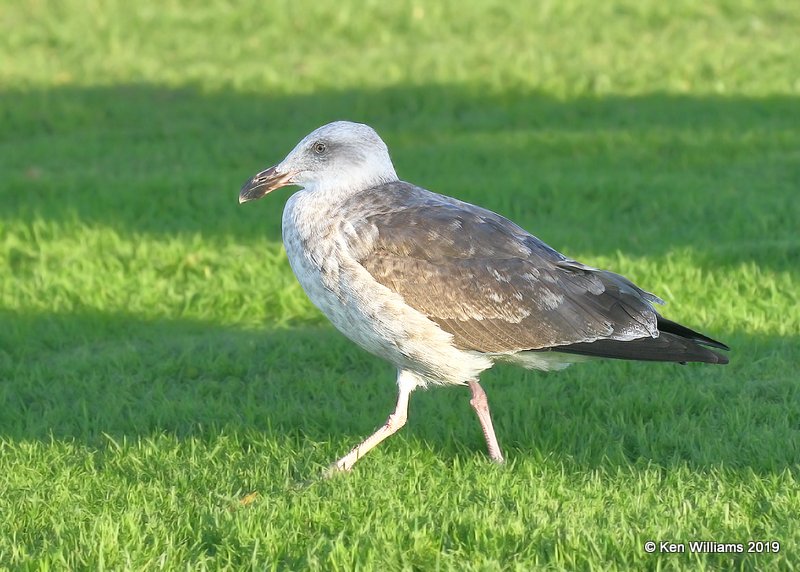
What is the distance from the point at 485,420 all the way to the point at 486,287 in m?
0.68

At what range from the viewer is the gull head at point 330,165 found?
584cm

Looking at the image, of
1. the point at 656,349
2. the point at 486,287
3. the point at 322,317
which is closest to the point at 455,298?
the point at 486,287

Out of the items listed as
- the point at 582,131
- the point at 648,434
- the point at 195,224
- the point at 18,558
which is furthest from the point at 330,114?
the point at 18,558

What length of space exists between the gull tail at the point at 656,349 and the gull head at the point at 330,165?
1.32 meters

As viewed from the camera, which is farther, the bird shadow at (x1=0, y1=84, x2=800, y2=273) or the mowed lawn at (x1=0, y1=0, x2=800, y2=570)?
the bird shadow at (x1=0, y1=84, x2=800, y2=273)

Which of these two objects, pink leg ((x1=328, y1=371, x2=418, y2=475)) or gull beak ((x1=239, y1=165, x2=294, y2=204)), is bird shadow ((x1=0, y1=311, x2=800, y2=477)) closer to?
Answer: pink leg ((x1=328, y1=371, x2=418, y2=475))

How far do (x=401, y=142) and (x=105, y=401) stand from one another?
6.74 meters

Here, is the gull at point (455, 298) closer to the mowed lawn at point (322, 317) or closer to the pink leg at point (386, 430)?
the pink leg at point (386, 430)

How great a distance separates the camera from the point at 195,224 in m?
9.91

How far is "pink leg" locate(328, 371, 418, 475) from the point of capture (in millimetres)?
5469

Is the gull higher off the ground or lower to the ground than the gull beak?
lower

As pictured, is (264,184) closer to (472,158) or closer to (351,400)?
(351,400)

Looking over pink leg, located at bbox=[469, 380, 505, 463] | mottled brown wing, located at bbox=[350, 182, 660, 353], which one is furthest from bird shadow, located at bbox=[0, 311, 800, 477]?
mottled brown wing, located at bbox=[350, 182, 660, 353]

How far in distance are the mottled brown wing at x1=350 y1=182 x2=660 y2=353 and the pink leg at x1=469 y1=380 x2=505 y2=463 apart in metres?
0.38
